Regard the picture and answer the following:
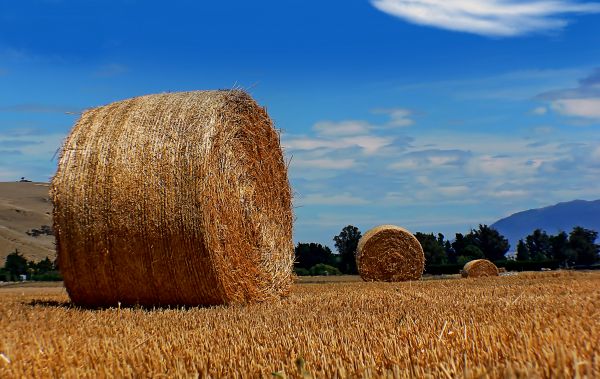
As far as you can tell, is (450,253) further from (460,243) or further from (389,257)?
(389,257)

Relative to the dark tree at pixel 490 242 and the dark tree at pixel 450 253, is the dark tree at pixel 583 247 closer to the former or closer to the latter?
the dark tree at pixel 490 242

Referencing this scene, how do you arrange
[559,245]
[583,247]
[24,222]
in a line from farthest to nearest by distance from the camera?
[24,222] → [559,245] → [583,247]

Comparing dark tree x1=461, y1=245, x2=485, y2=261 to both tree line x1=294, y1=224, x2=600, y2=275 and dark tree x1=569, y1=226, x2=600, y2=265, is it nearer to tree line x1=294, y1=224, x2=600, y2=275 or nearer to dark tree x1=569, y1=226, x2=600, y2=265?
tree line x1=294, y1=224, x2=600, y2=275

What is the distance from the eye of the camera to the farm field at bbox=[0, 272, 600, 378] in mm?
3506

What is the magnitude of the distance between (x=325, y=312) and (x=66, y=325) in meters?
2.67

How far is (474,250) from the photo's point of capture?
5400cm

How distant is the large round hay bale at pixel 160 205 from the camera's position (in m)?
9.06

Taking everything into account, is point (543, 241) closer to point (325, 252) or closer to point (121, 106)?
point (325, 252)

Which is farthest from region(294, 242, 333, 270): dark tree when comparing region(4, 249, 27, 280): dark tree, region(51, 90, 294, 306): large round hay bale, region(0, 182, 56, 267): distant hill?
region(51, 90, 294, 306): large round hay bale

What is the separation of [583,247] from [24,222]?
5452cm

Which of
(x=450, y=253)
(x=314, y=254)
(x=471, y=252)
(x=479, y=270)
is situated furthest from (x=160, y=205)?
(x=450, y=253)

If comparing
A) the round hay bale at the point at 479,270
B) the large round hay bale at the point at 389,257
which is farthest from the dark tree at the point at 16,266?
the large round hay bale at the point at 389,257

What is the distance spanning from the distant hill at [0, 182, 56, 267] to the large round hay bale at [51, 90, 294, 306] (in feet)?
154

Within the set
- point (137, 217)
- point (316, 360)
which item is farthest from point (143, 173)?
point (316, 360)
